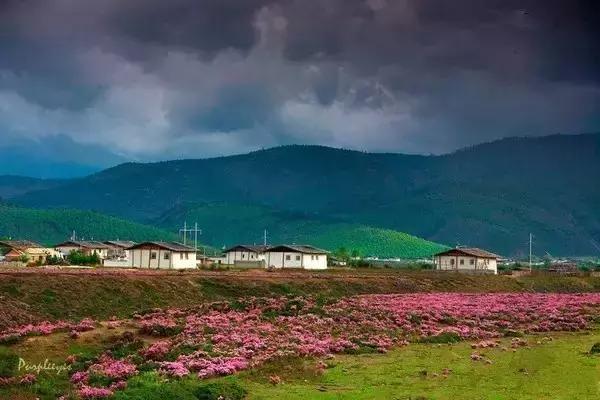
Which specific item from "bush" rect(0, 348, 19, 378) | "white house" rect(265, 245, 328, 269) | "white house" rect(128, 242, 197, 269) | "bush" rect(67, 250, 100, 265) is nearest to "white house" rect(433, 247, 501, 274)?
"white house" rect(265, 245, 328, 269)

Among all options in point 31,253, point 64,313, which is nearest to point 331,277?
point 64,313

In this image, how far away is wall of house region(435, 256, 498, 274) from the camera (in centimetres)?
14700

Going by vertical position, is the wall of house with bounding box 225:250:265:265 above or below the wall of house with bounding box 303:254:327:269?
above

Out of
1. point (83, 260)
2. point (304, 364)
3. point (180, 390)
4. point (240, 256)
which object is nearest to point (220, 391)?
point (180, 390)

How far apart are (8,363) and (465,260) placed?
117 m

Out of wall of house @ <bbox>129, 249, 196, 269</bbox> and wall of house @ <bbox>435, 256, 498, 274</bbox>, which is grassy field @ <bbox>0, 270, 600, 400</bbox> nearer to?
wall of house @ <bbox>129, 249, 196, 269</bbox>

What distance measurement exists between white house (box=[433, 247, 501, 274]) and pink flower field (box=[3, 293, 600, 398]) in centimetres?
6543

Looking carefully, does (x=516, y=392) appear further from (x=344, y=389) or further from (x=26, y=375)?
(x=26, y=375)

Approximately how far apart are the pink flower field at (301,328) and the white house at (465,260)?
65434mm

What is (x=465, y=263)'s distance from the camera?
486 ft

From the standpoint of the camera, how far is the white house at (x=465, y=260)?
482ft

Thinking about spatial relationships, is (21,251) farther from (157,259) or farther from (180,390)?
(180,390)

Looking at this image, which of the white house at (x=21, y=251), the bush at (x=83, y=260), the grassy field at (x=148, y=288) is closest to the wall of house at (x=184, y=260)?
the bush at (x=83, y=260)

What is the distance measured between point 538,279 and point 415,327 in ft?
248
